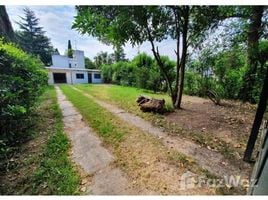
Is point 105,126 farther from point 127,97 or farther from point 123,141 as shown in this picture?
point 127,97

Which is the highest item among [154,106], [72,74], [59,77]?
[72,74]

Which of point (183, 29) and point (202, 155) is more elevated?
point (183, 29)

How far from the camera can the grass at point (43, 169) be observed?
7.02 ft

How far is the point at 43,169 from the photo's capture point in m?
2.53

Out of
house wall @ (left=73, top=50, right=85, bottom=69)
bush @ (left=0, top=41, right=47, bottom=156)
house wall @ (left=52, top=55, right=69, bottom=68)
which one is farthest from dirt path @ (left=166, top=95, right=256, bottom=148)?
house wall @ (left=52, top=55, right=69, bottom=68)

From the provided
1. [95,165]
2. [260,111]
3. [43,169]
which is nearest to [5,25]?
[43,169]

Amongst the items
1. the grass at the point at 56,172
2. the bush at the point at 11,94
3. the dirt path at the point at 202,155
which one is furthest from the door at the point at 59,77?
the dirt path at the point at 202,155

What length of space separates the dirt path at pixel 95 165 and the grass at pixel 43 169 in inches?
5.4

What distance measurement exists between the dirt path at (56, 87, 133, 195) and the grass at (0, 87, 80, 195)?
0.45 ft

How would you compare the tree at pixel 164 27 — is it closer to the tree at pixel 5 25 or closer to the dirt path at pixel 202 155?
the tree at pixel 5 25

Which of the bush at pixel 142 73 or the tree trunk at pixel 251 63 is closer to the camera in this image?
the tree trunk at pixel 251 63

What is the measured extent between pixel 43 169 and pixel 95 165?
74 cm

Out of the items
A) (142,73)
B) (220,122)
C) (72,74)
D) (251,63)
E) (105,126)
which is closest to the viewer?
(105,126)

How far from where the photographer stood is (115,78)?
63.7 ft
